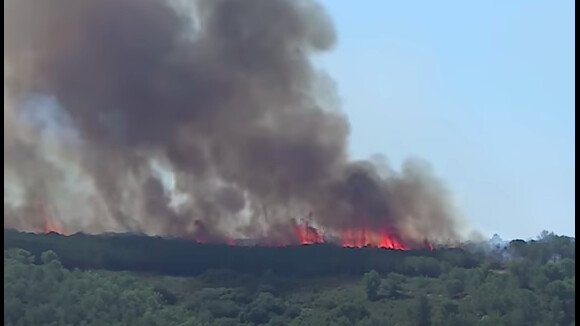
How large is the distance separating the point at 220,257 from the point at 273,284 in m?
1.64

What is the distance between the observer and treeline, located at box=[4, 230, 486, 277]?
2083 centimetres

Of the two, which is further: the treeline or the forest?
the treeline

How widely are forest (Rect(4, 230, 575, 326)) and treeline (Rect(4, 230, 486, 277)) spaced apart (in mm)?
27

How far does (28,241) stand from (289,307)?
665cm

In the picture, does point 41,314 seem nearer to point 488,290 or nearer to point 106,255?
point 106,255

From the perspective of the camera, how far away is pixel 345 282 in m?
21.4

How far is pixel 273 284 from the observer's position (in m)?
21.1

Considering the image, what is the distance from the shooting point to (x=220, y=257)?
2173 centimetres

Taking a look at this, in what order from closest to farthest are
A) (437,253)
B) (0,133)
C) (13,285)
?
(0,133) < (13,285) < (437,253)

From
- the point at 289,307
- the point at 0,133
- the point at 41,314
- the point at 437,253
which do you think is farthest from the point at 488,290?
the point at 0,133

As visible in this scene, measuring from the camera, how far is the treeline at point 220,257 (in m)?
20.8

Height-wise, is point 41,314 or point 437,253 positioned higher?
point 437,253

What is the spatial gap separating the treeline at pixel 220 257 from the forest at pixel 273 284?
0.03 meters

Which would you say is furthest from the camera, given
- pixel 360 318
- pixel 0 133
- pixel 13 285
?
pixel 360 318
